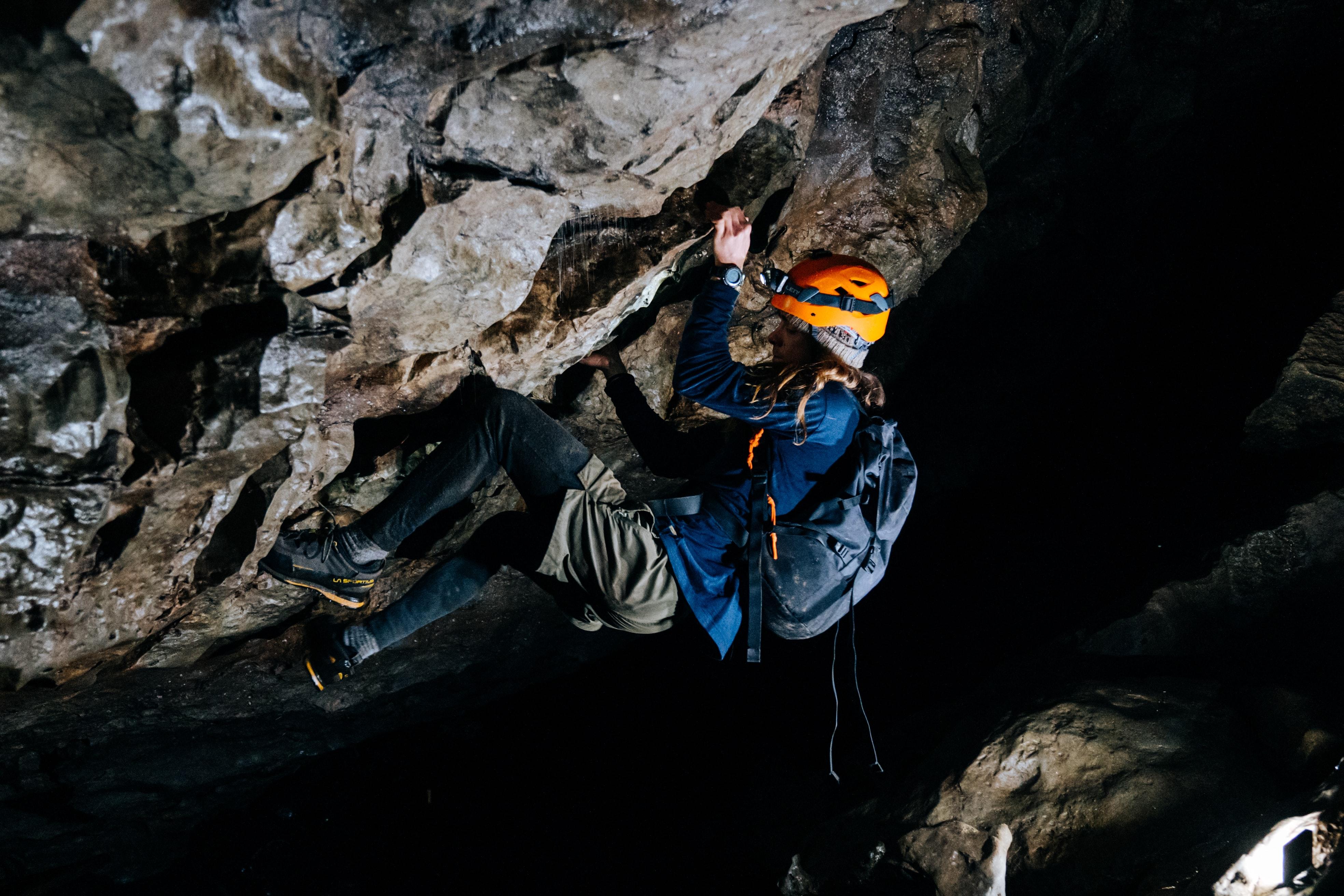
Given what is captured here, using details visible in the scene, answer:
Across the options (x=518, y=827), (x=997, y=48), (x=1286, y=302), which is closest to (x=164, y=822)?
(x=518, y=827)

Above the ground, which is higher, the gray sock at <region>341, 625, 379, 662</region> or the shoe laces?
the shoe laces

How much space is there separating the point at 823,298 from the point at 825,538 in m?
1.09

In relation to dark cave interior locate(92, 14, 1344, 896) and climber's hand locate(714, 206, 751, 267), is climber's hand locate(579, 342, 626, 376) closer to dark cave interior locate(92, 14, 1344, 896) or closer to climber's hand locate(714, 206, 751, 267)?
climber's hand locate(714, 206, 751, 267)

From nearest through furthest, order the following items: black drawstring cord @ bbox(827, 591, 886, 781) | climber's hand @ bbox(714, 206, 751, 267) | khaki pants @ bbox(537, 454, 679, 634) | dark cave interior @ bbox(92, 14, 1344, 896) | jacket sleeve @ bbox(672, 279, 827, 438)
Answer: jacket sleeve @ bbox(672, 279, 827, 438), khaki pants @ bbox(537, 454, 679, 634), climber's hand @ bbox(714, 206, 751, 267), black drawstring cord @ bbox(827, 591, 886, 781), dark cave interior @ bbox(92, 14, 1344, 896)

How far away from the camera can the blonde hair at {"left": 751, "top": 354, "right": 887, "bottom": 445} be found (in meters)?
3.04

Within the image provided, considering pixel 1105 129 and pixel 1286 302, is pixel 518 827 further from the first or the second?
pixel 1105 129

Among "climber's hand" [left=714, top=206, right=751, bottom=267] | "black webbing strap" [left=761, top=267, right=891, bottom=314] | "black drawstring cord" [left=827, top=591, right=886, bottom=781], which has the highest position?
"climber's hand" [left=714, top=206, right=751, bottom=267]

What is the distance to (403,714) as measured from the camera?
504 centimetres

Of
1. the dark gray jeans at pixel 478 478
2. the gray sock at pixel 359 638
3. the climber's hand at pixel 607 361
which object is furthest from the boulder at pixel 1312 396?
the gray sock at pixel 359 638

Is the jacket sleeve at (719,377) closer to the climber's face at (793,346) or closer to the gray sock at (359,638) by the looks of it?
the climber's face at (793,346)

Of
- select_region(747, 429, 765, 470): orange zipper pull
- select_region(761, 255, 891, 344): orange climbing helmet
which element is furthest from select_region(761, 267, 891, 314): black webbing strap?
select_region(747, 429, 765, 470): orange zipper pull

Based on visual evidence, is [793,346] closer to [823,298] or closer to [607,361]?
[823,298]

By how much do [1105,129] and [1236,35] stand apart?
1029 millimetres

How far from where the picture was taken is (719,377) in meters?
3.08
